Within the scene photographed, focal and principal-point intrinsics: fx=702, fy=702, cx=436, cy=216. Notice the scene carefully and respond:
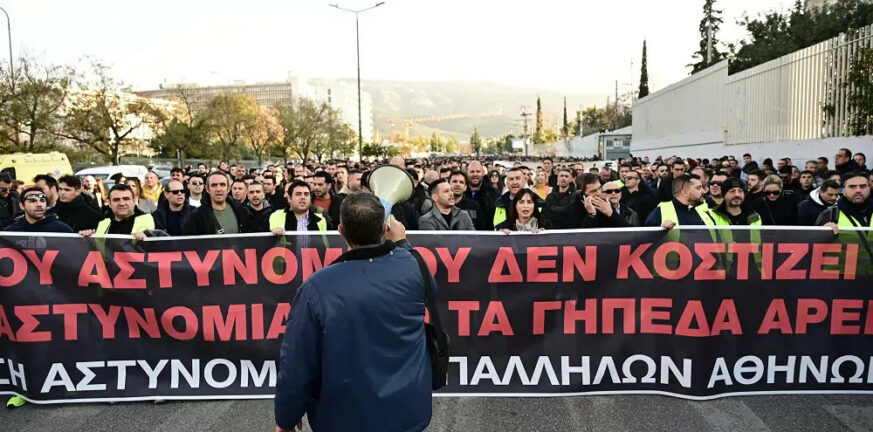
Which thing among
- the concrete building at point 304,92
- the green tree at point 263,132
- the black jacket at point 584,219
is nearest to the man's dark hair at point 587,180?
the black jacket at point 584,219

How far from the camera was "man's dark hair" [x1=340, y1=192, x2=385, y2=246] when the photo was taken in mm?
2686

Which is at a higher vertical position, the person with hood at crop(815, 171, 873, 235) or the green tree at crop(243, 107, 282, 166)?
the green tree at crop(243, 107, 282, 166)

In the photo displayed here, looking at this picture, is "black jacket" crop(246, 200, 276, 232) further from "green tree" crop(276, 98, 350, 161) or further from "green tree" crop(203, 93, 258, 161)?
"green tree" crop(276, 98, 350, 161)

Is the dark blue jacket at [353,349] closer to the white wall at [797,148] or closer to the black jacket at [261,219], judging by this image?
the black jacket at [261,219]

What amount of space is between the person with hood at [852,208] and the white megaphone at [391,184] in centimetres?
419

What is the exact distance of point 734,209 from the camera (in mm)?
5906

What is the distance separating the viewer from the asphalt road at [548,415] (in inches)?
172

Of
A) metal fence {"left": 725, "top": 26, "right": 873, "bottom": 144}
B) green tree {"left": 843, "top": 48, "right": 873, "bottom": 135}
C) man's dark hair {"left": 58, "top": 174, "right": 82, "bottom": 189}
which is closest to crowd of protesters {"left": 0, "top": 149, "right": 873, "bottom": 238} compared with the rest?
man's dark hair {"left": 58, "top": 174, "right": 82, "bottom": 189}

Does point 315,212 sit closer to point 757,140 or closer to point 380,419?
point 380,419

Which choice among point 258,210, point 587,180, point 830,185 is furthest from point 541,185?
point 258,210

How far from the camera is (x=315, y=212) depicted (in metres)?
6.75

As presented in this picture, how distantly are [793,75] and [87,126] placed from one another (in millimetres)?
30196

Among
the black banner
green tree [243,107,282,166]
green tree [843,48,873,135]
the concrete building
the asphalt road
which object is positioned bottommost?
the asphalt road

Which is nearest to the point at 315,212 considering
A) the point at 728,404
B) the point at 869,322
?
the point at 728,404
